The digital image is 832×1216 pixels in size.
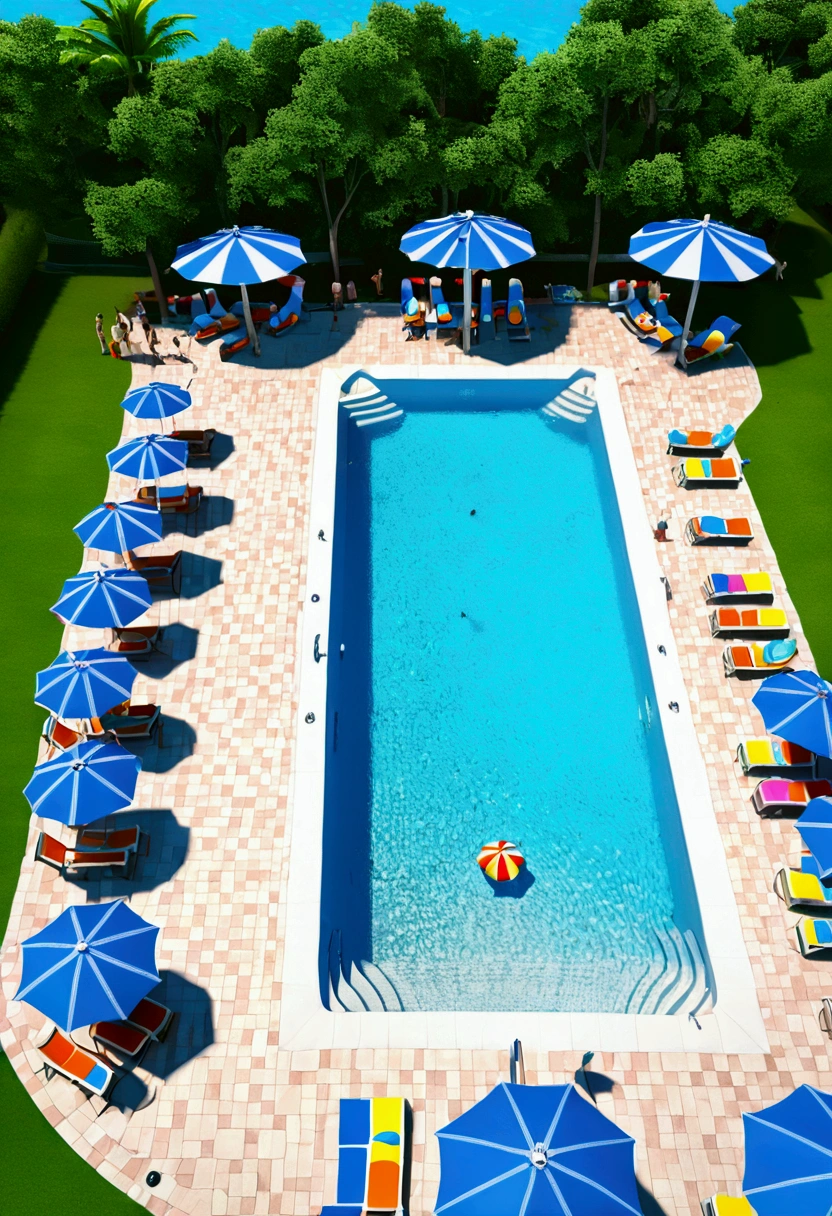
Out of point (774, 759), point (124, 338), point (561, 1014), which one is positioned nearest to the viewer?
point (561, 1014)

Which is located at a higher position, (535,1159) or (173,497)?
(173,497)

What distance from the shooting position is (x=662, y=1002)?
44.5ft

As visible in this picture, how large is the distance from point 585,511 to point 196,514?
806 cm

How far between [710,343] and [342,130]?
974 centimetres

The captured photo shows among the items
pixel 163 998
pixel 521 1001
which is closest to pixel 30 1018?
pixel 163 998

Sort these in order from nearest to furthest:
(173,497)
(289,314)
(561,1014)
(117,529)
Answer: (561,1014) < (117,529) < (173,497) < (289,314)

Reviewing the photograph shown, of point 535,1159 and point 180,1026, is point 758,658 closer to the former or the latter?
point 535,1159

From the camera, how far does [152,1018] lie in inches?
500

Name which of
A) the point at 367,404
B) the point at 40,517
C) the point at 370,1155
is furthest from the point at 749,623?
the point at 40,517

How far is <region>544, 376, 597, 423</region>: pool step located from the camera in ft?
71.3

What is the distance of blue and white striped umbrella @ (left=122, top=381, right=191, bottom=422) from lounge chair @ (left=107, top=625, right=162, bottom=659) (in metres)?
4.77

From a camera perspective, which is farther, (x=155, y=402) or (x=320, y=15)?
(x=320, y=15)

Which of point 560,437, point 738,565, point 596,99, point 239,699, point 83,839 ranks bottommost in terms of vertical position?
point 83,839

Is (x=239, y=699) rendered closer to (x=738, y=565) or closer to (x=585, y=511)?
(x=585, y=511)
